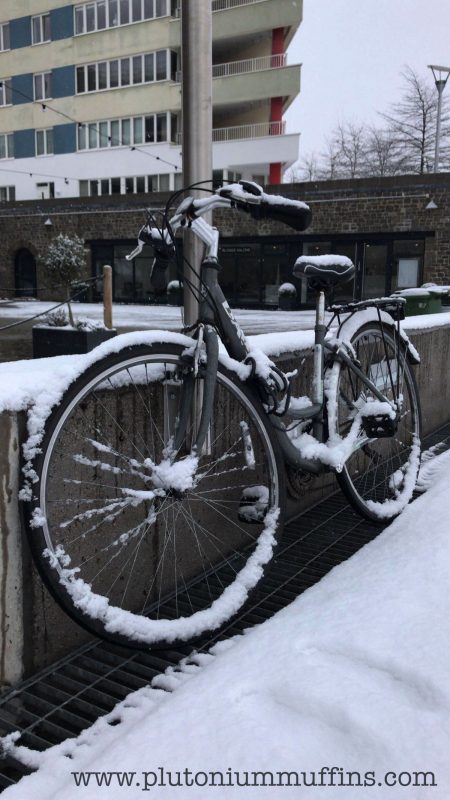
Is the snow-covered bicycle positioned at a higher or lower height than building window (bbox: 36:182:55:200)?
lower

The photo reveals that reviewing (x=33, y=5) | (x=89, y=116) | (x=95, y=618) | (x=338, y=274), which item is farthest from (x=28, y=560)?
(x=33, y=5)

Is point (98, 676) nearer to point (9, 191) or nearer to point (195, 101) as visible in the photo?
point (195, 101)

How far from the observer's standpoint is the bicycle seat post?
3.22 meters

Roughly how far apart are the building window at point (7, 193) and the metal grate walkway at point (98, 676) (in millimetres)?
37846

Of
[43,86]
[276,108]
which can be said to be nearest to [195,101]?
[276,108]

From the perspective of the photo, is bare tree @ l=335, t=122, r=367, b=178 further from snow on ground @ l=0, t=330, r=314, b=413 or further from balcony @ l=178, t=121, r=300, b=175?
snow on ground @ l=0, t=330, r=314, b=413

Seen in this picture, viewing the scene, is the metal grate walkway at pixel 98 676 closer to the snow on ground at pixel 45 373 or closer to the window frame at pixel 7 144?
the snow on ground at pixel 45 373

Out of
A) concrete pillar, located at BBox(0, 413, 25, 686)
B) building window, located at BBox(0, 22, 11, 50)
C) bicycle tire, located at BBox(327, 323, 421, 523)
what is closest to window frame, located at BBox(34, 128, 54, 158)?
building window, located at BBox(0, 22, 11, 50)

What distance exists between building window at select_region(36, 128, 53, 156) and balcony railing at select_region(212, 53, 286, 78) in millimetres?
10109

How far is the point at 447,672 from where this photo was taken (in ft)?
6.47

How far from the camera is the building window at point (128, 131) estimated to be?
32.0m

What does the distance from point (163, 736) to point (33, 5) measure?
40.5m

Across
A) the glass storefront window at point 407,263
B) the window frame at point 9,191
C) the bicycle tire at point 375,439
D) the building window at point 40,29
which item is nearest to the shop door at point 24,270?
the window frame at point 9,191

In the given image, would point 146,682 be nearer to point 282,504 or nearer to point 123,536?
point 123,536
